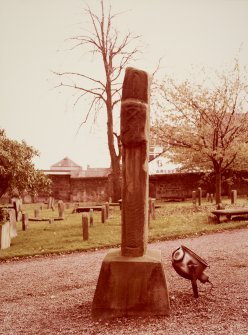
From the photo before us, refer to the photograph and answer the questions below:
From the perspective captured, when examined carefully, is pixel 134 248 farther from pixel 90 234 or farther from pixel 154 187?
pixel 154 187

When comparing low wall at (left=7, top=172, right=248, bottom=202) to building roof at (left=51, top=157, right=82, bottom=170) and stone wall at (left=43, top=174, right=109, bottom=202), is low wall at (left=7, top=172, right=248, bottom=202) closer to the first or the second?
stone wall at (left=43, top=174, right=109, bottom=202)

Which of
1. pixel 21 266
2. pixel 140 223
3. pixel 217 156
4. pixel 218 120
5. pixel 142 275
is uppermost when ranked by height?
pixel 218 120

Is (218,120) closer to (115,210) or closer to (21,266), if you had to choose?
(115,210)

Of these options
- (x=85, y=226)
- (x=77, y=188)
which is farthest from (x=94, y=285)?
(x=77, y=188)

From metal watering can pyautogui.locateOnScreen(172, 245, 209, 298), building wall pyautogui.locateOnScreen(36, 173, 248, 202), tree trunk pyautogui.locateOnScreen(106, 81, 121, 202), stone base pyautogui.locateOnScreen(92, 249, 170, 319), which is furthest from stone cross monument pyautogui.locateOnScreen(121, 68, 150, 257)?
building wall pyautogui.locateOnScreen(36, 173, 248, 202)

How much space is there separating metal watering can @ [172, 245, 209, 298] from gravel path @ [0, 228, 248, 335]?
0.34 meters

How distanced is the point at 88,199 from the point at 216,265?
79.8 feet

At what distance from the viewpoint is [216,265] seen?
7379 millimetres

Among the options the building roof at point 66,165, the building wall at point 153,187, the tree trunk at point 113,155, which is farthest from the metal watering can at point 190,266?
the building roof at point 66,165

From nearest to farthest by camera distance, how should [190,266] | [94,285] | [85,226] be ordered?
[190,266], [94,285], [85,226]

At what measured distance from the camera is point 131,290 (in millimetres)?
4793

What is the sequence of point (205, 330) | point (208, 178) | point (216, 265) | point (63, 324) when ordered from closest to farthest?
point (205, 330)
point (63, 324)
point (216, 265)
point (208, 178)

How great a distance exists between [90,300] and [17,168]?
644cm

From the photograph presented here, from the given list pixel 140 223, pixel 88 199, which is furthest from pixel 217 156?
pixel 88 199
